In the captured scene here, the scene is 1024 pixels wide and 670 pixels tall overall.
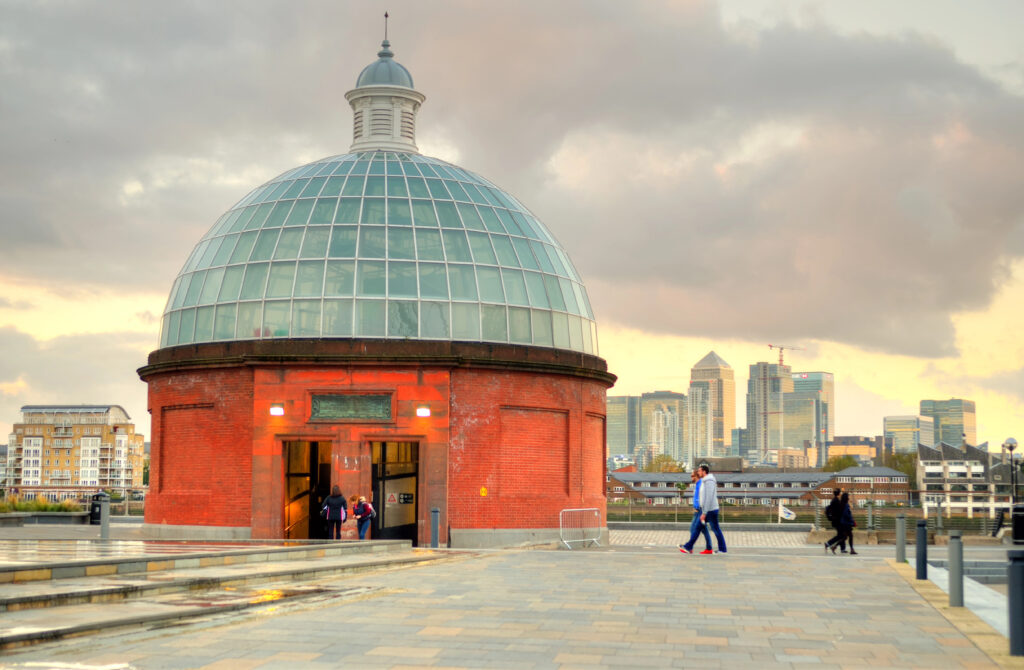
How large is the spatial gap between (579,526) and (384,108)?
663 inches

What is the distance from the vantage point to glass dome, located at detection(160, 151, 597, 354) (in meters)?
31.8

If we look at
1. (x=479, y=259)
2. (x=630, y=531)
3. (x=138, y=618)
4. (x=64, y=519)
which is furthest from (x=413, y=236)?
(x=630, y=531)

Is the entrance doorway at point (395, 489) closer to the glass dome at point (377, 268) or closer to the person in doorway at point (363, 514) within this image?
the glass dome at point (377, 268)

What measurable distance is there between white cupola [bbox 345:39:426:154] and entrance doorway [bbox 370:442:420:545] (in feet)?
38.9

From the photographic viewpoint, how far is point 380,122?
39469 mm

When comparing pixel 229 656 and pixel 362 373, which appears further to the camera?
pixel 362 373

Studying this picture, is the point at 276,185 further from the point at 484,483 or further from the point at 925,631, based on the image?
the point at 925,631

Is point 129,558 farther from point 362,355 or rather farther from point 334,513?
point 362,355

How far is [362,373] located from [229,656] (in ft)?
67.3

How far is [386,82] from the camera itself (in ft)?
131

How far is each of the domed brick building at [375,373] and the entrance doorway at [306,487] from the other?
0.22ft

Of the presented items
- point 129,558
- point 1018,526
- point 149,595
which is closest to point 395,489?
point 129,558

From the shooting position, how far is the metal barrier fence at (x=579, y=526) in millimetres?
32688

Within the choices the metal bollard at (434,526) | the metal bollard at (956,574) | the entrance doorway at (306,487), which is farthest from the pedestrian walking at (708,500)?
the entrance doorway at (306,487)
